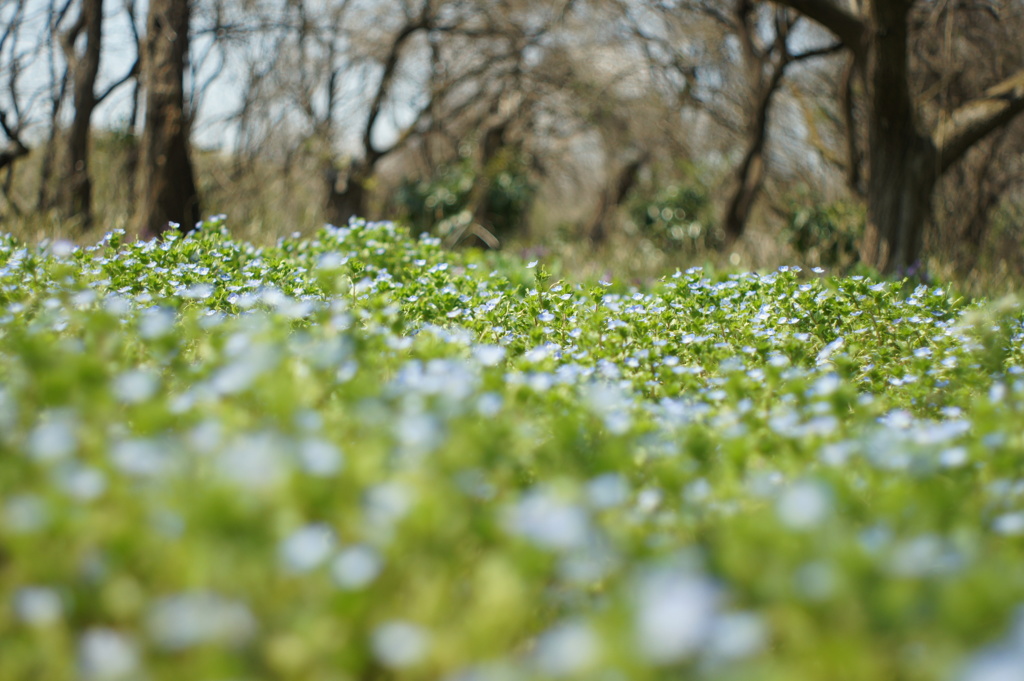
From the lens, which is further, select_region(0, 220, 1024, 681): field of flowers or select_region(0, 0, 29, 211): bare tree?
select_region(0, 0, 29, 211): bare tree

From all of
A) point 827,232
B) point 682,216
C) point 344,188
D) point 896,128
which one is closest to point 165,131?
point 344,188

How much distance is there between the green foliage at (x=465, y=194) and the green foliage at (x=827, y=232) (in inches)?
161

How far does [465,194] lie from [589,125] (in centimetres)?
266

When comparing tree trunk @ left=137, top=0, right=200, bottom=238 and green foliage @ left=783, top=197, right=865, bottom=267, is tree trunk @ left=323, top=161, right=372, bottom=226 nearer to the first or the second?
tree trunk @ left=137, top=0, right=200, bottom=238

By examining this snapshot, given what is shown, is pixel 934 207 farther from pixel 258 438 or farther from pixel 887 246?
pixel 258 438

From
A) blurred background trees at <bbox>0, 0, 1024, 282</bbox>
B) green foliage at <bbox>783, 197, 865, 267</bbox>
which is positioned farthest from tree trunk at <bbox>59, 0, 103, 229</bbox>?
green foliage at <bbox>783, 197, 865, 267</bbox>

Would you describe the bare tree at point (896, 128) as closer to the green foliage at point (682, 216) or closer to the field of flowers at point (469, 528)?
the field of flowers at point (469, 528)

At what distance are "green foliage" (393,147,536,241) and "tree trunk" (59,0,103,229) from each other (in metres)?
4.12

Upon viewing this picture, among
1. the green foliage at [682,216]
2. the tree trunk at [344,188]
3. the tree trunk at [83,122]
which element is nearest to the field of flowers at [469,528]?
the tree trunk at [83,122]

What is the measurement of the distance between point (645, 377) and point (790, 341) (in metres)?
0.69

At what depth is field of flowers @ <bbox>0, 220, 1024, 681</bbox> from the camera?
1271 mm

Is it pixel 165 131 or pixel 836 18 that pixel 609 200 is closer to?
pixel 836 18

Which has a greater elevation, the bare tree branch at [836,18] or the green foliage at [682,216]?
the bare tree branch at [836,18]

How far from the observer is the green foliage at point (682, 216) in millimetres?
12023
